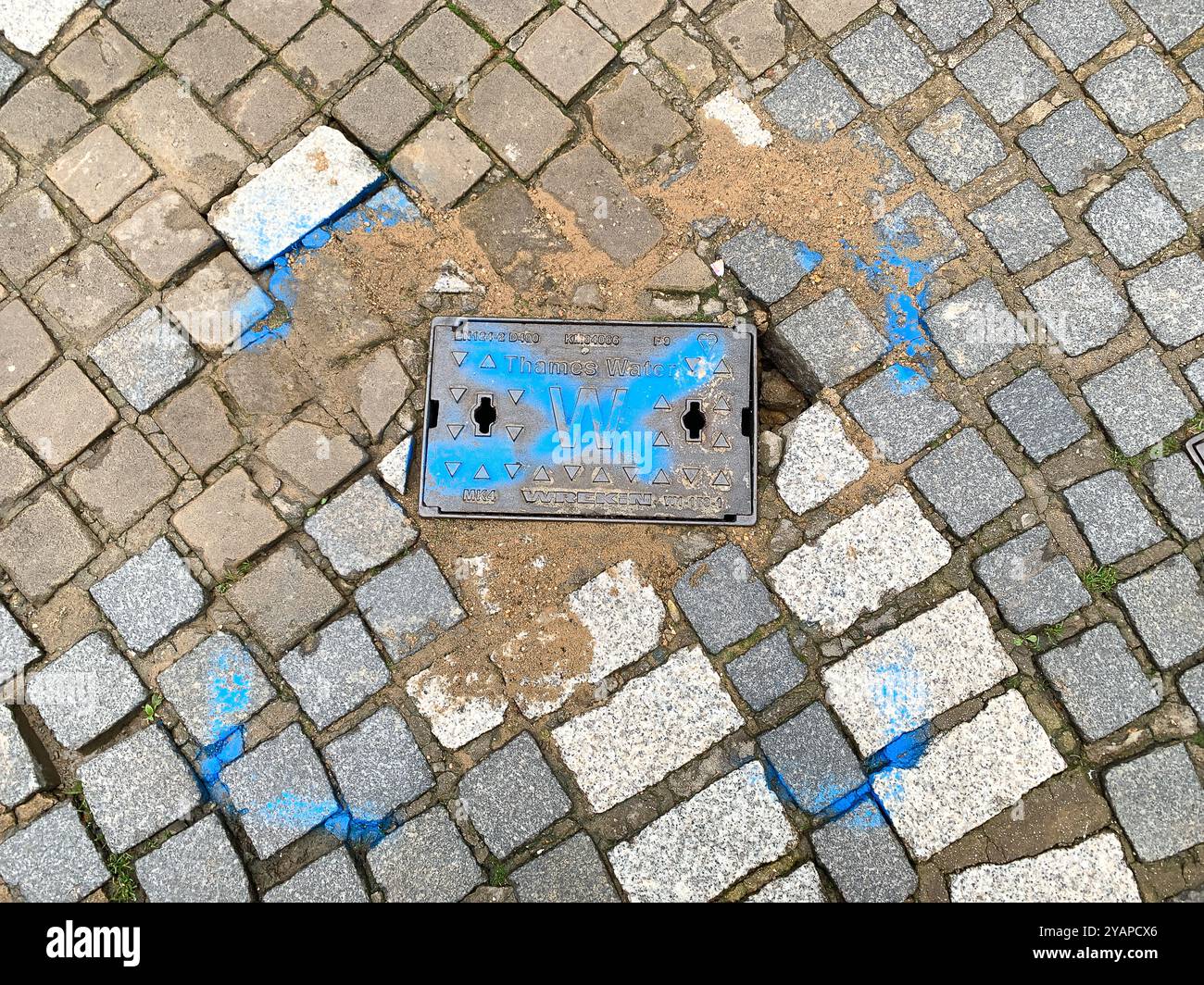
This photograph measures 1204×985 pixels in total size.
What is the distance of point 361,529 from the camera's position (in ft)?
9.49

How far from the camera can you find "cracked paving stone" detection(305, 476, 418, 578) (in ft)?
9.45

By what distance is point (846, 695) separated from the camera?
2.77m

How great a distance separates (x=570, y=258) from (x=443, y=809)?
1982 mm

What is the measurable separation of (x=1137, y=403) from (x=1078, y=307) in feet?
1.30

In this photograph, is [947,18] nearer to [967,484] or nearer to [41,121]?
[967,484]

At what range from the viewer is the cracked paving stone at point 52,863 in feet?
9.04

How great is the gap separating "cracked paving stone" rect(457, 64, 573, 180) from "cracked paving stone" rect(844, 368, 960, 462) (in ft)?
4.78

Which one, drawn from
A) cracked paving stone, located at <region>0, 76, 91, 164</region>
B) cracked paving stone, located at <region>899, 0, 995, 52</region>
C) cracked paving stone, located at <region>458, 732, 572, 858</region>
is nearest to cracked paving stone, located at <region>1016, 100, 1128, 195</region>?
cracked paving stone, located at <region>899, 0, 995, 52</region>

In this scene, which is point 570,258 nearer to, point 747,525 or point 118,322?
point 747,525

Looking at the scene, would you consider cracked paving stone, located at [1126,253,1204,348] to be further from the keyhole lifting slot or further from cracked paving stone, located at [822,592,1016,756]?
the keyhole lifting slot

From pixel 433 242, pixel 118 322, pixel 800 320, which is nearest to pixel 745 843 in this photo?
pixel 800 320

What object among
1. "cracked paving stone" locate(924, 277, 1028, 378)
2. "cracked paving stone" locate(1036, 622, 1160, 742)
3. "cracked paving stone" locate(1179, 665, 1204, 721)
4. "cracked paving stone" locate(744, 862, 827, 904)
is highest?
"cracked paving stone" locate(924, 277, 1028, 378)

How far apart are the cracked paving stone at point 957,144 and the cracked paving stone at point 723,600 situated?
162 cm
